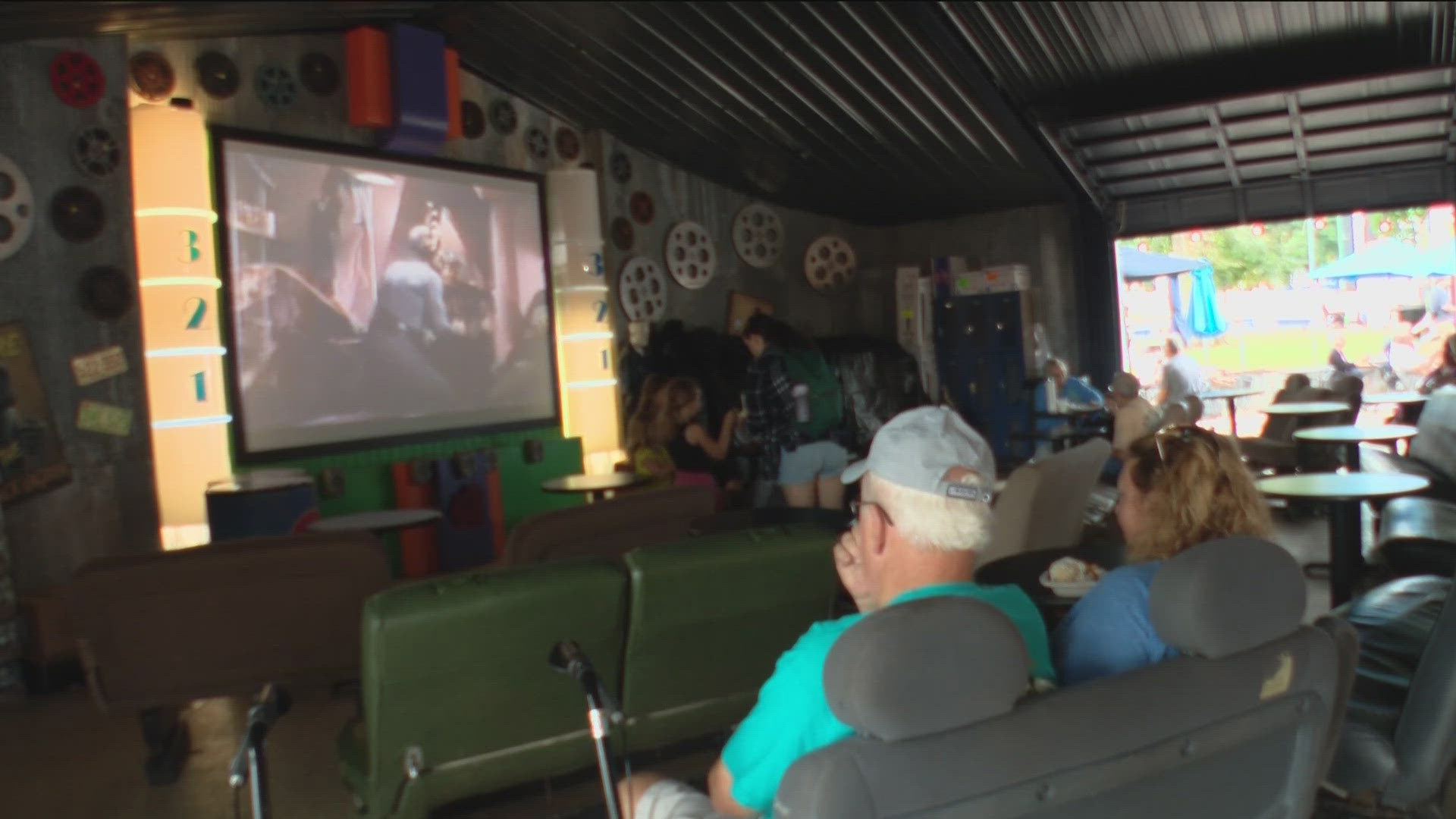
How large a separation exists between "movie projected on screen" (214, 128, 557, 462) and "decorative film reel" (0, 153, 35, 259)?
3.57 feet

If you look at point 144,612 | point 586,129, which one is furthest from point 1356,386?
point 144,612

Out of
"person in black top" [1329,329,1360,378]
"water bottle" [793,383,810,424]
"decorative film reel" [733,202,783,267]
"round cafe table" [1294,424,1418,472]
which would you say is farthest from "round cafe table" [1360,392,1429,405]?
"decorative film reel" [733,202,783,267]

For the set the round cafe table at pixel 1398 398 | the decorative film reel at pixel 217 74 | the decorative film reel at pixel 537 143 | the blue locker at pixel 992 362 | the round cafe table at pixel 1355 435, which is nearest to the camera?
the decorative film reel at pixel 217 74

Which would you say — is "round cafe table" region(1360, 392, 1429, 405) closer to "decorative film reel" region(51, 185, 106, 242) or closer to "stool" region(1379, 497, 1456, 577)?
"stool" region(1379, 497, 1456, 577)

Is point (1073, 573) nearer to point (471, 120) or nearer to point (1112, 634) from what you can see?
point (1112, 634)

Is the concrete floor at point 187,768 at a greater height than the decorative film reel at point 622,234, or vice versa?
the decorative film reel at point 622,234

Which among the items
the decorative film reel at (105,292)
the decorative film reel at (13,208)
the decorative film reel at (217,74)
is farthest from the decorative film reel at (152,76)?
the decorative film reel at (105,292)

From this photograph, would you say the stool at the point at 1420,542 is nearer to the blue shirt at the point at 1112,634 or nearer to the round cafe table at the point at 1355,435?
the round cafe table at the point at 1355,435

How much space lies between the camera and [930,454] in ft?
5.67

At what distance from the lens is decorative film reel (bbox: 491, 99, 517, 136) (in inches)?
318

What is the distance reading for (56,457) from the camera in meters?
5.45

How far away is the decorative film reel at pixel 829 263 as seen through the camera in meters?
11.2

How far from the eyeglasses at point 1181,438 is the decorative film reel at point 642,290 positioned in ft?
22.0

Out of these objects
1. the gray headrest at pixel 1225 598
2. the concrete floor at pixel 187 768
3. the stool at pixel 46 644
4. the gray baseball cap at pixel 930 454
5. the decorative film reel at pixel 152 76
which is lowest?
the concrete floor at pixel 187 768
